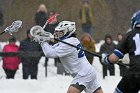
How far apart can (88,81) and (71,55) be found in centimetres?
50

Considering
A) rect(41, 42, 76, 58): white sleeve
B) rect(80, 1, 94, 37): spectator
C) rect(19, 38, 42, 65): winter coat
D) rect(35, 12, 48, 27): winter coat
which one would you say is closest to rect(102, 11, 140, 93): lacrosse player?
rect(41, 42, 76, 58): white sleeve

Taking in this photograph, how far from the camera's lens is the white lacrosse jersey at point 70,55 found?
10.3 meters

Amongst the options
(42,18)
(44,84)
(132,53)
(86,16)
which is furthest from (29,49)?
(132,53)

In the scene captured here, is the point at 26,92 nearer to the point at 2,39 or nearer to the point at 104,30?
the point at 2,39

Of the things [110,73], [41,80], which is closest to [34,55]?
[41,80]

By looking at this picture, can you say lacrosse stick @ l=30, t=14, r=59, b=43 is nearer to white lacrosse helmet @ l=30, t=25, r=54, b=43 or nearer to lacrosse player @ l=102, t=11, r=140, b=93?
white lacrosse helmet @ l=30, t=25, r=54, b=43

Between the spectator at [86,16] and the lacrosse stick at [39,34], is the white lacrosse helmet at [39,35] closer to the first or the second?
the lacrosse stick at [39,34]

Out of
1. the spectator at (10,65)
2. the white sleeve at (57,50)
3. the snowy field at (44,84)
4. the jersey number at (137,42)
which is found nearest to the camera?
the jersey number at (137,42)

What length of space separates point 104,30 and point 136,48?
47.0 ft

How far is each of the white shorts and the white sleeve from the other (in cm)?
44

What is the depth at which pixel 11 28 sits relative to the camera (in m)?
11.1

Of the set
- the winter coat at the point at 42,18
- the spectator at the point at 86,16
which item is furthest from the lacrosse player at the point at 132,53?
the spectator at the point at 86,16

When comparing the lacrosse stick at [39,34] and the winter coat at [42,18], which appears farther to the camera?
the winter coat at [42,18]

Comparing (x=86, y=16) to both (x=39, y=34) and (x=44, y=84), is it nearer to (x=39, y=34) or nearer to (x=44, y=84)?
(x=44, y=84)
